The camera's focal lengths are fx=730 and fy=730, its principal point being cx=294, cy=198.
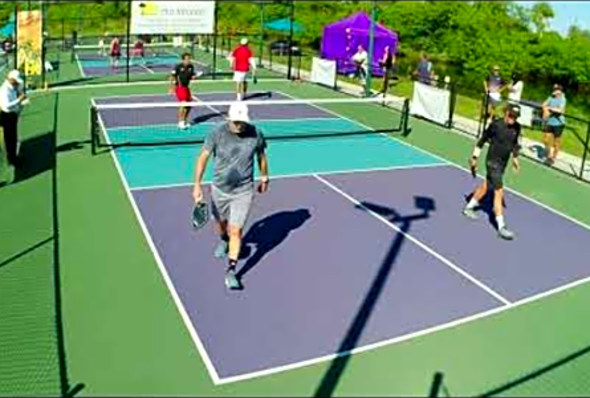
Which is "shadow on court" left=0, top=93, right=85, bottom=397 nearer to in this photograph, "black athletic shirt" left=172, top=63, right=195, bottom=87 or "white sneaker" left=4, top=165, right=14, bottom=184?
"white sneaker" left=4, top=165, right=14, bottom=184

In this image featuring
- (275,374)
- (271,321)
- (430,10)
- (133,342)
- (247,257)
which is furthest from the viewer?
(430,10)

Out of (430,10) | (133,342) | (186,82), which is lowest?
(133,342)

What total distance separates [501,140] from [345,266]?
2.95m

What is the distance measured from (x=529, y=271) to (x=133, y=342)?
490cm

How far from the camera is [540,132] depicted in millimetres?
18438

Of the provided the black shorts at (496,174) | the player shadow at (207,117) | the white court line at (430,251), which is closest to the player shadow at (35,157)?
the player shadow at (207,117)

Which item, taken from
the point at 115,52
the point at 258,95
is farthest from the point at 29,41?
the point at 115,52

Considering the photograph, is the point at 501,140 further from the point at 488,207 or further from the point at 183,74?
the point at 183,74

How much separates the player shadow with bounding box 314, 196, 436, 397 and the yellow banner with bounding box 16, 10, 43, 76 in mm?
13864

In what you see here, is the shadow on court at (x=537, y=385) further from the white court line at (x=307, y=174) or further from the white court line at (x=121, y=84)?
the white court line at (x=121, y=84)

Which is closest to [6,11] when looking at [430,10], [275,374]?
[275,374]

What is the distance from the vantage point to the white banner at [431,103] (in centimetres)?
1831

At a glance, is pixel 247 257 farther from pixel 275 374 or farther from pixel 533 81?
pixel 533 81

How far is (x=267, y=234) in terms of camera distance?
9750 mm
